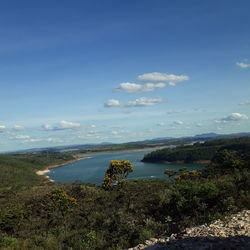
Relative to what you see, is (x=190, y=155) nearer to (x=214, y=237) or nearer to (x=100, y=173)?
(x=100, y=173)

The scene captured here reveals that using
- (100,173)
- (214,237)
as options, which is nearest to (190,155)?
(100,173)

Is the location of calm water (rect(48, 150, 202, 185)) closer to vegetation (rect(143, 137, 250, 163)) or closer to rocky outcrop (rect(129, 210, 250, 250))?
vegetation (rect(143, 137, 250, 163))

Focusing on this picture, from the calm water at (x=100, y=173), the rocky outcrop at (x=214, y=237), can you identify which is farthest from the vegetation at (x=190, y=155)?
the rocky outcrop at (x=214, y=237)

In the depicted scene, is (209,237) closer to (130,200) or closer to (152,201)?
(152,201)

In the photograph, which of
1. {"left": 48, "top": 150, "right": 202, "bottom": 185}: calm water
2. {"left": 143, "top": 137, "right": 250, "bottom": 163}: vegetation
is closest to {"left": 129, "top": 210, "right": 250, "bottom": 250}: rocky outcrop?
{"left": 48, "top": 150, "right": 202, "bottom": 185}: calm water

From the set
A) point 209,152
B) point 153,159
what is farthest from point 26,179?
point 209,152

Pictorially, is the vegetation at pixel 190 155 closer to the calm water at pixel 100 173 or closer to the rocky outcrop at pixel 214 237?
the calm water at pixel 100 173

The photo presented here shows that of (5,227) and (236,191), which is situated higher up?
(236,191)

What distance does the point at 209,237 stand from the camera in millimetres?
5617

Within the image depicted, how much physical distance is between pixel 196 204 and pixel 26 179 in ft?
309

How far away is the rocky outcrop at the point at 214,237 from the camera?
202 inches

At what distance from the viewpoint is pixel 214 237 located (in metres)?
5.59

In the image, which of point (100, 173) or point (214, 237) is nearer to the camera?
point (214, 237)

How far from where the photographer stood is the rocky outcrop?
202 inches
